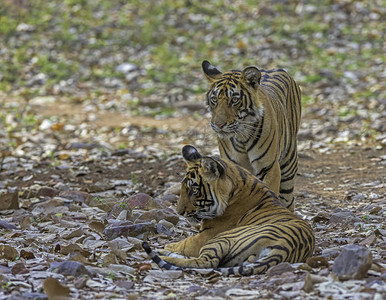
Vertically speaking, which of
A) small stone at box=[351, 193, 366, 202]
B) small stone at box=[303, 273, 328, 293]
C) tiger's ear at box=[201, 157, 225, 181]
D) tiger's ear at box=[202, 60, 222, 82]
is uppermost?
tiger's ear at box=[202, 60, 222, 82]

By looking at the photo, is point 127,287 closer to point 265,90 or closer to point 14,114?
point 265,90

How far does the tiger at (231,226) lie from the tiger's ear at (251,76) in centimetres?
107

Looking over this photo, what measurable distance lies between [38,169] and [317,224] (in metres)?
4.30

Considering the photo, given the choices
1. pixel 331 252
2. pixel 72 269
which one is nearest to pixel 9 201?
pixel 72 269

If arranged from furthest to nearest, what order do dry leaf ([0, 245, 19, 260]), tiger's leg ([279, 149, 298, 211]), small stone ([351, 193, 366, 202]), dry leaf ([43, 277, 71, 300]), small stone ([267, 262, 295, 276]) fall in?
small stone ([351, 193, 366, 202]) → tiger's leg ([279, 149, 298, 211]) → dry leaf ([0, 245, 19, 260]) → small stone ([267, 262, 295, 276]) → dry leaf ([43, 277, 71, 300])

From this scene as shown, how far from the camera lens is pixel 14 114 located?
40.1ft

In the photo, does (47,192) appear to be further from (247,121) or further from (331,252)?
(331,252)

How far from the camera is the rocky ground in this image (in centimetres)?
418

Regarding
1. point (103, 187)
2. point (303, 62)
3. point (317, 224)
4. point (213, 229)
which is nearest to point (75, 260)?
point (213, 229)

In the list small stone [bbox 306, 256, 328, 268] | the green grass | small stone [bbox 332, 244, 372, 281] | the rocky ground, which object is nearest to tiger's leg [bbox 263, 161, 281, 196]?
the rocky ground

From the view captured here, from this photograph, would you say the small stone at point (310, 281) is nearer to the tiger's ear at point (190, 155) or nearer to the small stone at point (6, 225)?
the tiger's ear at point (190, 155)

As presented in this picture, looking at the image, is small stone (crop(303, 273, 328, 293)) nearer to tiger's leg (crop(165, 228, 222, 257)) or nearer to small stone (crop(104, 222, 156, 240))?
tiger's leg (crop(165, 228, 222, 257))

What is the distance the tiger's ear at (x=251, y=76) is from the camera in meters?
5.86

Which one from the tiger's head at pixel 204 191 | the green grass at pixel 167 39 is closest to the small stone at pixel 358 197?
the tiger's head at pixel 204 191
